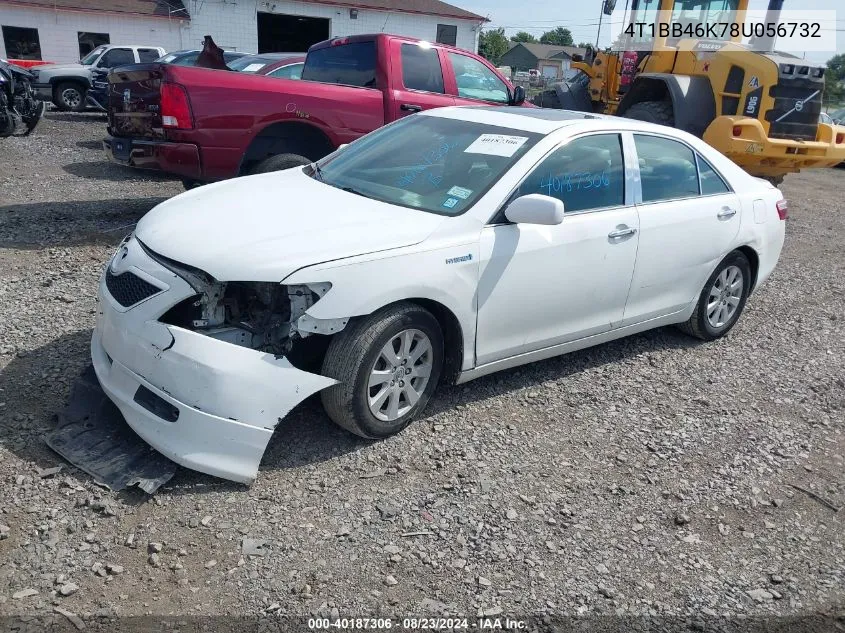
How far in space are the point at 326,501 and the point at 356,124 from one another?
486 cm

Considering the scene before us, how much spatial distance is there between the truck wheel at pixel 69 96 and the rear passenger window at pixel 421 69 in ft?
42.8

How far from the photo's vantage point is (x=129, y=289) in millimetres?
3400

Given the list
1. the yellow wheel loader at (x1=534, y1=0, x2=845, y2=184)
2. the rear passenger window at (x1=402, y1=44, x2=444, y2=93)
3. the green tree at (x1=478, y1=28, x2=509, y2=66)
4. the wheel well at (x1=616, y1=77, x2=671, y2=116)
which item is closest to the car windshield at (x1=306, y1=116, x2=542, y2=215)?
the rear passenger window at (x1=402, y1=44, x2=444, y2=93)

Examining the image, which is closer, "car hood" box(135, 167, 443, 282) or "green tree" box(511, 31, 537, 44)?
"car hood" box(135, 167, 443, 282)

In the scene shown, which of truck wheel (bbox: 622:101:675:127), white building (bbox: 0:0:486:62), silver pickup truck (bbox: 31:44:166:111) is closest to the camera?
truck wheel (bbox: 622:101:675:127)

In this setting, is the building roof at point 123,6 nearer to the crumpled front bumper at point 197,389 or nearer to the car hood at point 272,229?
the car hood at point 272,229

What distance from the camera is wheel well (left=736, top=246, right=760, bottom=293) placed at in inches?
214

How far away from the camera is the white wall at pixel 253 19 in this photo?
26.4m

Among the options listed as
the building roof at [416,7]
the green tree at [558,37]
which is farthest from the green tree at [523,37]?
the building roof at [416,7]

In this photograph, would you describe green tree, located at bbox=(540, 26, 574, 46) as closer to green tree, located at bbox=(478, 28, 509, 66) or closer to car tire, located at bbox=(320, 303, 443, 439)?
green tree, located at bbox=(478, 28, 509, 66)

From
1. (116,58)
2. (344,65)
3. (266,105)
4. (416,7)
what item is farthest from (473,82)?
(416,7)

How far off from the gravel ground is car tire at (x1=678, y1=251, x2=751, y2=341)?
275 mm

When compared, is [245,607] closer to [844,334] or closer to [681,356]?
[681,356]

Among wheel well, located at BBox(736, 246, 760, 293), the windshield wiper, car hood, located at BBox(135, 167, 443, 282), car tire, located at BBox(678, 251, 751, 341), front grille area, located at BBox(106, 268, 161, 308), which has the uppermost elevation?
the windshield wiper
